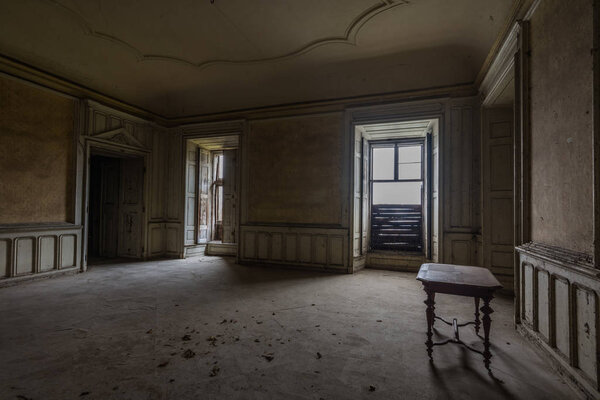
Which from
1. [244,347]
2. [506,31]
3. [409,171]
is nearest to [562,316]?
[244,347]

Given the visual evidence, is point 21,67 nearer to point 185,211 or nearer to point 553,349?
point 185,211

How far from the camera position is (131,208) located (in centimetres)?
695

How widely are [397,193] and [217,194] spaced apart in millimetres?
4658

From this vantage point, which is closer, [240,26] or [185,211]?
[240,26]

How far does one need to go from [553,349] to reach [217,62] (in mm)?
5889

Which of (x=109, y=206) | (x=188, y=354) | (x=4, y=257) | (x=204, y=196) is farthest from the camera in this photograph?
(x=204, y=196)

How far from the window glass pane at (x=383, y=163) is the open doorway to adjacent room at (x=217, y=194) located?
11.1 ft

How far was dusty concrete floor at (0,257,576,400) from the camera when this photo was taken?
1961 millimetres

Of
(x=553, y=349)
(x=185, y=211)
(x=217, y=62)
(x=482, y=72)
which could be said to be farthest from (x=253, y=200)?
(x=553, y=349)

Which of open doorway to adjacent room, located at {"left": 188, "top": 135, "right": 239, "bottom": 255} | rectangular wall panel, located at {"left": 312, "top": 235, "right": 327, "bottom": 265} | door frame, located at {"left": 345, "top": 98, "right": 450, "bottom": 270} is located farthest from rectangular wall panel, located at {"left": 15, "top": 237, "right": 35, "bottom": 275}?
door frame, located at {"left": 345, "top": 98, "right": 450, "bottom": 270}

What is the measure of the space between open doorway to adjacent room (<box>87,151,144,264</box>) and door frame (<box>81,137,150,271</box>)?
85 mm

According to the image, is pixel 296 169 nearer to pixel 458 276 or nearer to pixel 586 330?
pixel 458 276

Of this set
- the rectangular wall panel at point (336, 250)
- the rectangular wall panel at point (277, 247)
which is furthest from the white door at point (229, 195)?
the rectangular wall panel at point (336, 250)

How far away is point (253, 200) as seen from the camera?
6.45 m
